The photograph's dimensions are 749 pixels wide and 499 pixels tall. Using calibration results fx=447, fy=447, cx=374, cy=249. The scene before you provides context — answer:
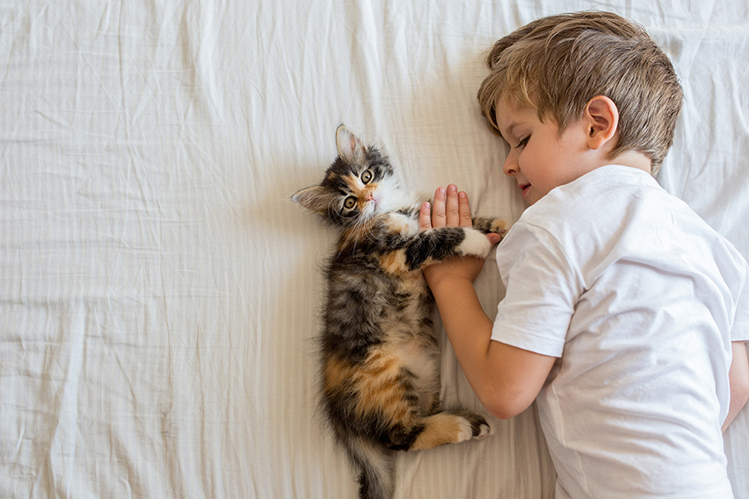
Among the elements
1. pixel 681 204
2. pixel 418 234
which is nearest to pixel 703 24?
pixel 681 204

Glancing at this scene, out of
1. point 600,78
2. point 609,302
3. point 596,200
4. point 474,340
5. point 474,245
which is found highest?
point 600,78

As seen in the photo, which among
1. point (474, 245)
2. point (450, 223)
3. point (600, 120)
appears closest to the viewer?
point (600, 120)

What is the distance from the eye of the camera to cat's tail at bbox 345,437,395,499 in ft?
3.76

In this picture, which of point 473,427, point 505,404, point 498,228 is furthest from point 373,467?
point 498,228

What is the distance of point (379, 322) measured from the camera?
1188 millimetres

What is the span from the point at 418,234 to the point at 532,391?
0.49 meters

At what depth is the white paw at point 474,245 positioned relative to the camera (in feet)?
3.81

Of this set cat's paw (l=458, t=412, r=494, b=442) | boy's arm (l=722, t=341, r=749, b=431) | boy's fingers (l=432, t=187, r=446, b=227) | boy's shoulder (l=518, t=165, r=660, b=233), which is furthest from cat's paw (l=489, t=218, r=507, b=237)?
boy's arm (l=722, t=341, r=749, b=431)

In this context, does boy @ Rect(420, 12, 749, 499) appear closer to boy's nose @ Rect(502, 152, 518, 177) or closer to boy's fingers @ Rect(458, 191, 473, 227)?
boy's nose @ Rect(502, 152, 518, 177)

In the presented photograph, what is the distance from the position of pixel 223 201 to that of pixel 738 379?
4.71 ft

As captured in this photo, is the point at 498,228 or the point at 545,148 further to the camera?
the point at 498,228

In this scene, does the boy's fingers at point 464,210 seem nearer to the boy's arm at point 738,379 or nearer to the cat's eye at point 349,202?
the cat's eye at point 349,202

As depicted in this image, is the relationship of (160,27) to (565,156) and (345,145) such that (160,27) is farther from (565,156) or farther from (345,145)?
(565,156)

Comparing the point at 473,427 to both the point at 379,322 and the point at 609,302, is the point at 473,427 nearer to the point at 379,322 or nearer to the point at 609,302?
the point at 379,322
